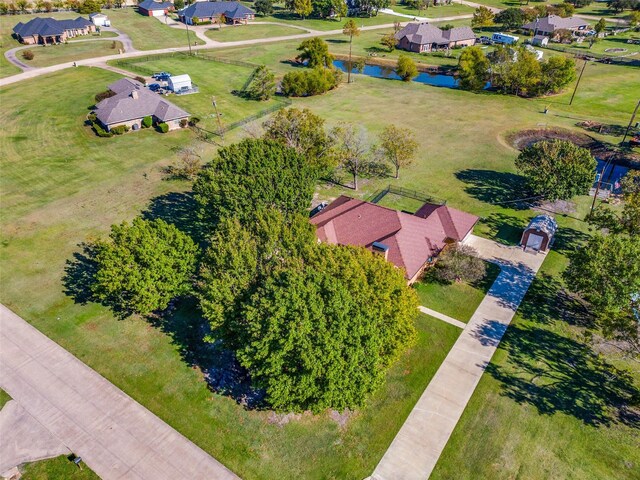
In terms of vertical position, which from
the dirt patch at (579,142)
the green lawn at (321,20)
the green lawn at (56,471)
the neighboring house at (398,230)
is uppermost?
the green lawn at (321,20)

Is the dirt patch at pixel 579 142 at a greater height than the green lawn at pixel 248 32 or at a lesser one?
lesser

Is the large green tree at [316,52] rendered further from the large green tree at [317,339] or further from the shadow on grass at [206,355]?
the large green tree at [317,339]

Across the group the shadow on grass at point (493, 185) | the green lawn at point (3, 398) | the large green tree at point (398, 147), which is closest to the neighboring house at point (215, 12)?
the large green tree at point (398, 147)

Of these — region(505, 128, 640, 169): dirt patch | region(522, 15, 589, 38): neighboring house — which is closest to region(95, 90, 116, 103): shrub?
region(505, 128, 640, 169): dirt patch

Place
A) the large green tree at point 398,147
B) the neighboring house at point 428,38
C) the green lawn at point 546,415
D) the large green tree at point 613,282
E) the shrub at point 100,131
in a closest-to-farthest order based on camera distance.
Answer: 1. the green lawn at point 546,415
2. the large green tree at point 613,282
3. the large green tree at point 398,147
4. the shrub at point 100,131
5. the neighboring house at point 428,38

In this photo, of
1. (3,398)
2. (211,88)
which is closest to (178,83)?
(211,88)

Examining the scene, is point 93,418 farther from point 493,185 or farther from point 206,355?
point 493,185

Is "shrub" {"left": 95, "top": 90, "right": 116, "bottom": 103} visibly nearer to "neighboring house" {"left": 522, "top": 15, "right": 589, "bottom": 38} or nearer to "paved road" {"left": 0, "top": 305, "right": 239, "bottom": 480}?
"paved road" {"left": 0, "top": 305, "right": 239, "bottom": 480}
